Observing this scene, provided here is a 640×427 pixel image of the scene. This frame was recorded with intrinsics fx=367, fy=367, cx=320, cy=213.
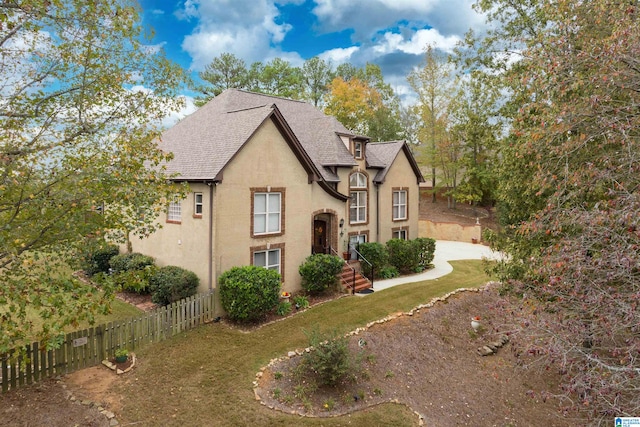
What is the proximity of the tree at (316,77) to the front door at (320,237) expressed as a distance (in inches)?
1282

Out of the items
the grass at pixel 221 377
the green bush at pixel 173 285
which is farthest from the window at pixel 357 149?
the green bush at pixel 173 285

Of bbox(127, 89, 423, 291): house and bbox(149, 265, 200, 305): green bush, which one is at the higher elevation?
bbox(127, 89, 423, 291): house

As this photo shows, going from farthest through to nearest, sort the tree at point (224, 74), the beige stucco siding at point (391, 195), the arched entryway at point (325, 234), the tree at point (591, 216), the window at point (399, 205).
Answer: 1. the tree at point (224, 74)
2. the window at point (399, 205)
3. the beige stucco siding at point (391, 195)
4. the arched entryway at point (325, 234)
5. the tree at point (591, 216)

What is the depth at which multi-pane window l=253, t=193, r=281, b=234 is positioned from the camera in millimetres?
15758

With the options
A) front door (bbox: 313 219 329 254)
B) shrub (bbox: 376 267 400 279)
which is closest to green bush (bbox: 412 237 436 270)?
shrub (bbox: 376 267 400 279)

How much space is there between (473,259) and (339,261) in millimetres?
15087

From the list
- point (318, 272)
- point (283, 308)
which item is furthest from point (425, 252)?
point (283, 308)

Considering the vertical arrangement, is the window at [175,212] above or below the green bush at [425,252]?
above

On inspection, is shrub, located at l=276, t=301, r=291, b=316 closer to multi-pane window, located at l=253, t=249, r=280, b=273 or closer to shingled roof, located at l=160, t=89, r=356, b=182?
multi-pane window, located at l=253, t=249, r=280, b=273

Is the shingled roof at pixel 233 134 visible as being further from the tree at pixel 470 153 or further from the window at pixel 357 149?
the tree at pixel 470 153

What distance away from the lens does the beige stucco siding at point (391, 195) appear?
938 inches

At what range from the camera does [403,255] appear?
73.3 feet

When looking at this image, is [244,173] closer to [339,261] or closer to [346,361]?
[339,261]

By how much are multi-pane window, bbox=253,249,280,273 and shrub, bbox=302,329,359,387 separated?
566cm
